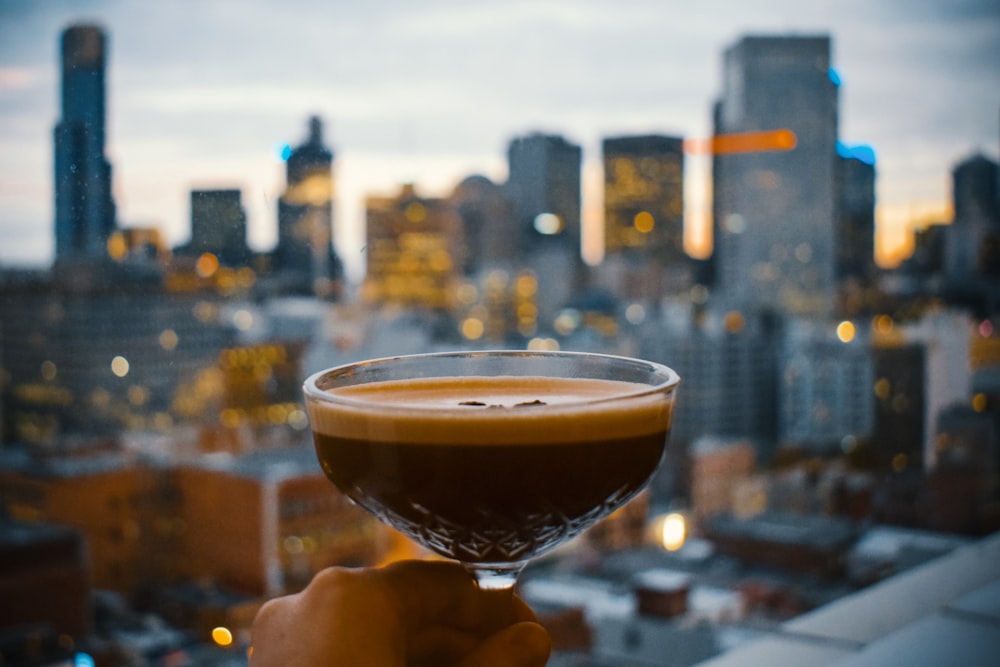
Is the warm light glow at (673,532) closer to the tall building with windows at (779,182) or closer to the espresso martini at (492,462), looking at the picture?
the tall building with windows at (779,182)

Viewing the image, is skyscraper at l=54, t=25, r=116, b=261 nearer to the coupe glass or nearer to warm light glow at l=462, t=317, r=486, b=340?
the coupe glass

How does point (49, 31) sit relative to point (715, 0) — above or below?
below

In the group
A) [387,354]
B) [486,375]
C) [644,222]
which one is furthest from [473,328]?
[486,375]

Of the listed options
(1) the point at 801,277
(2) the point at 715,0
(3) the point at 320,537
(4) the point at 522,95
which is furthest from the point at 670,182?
(3) the point at 320,537

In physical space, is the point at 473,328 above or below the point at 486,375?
below

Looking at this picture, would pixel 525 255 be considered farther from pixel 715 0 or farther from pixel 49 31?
pixel 49 31

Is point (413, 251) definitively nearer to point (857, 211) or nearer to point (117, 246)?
point (857, 211)
